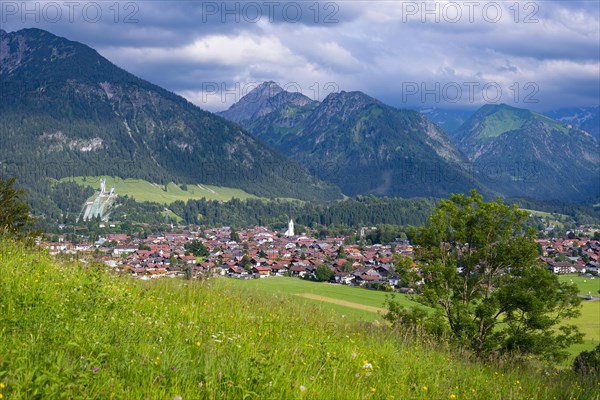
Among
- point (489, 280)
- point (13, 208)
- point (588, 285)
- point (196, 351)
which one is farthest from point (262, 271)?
point (196, 351)

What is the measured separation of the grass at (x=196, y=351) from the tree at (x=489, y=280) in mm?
8705

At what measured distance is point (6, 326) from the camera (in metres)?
5.54

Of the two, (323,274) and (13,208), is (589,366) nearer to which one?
(13,208)

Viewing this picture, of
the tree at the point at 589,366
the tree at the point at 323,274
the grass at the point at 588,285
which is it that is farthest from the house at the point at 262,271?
the tree at the point at 589,366

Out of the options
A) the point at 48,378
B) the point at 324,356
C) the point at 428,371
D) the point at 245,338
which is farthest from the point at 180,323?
the point at 428,371

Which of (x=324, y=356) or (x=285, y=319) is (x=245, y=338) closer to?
(x=324, y=356)

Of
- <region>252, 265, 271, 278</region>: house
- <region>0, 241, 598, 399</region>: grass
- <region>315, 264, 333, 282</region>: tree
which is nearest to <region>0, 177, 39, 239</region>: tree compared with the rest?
A: <region>0, 241, 598, 399</region>: grass

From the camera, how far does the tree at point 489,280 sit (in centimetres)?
1827

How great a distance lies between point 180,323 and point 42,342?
79.4 inches

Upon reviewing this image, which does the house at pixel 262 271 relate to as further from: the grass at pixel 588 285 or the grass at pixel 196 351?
the grass at pixel 196 351

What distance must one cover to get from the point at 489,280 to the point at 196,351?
53.2ft

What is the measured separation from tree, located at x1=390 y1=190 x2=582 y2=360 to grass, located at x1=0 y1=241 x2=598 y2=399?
8705 mm

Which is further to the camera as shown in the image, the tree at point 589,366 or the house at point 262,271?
the house at point 262,271

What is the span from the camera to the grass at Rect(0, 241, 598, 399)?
454 centimetres
